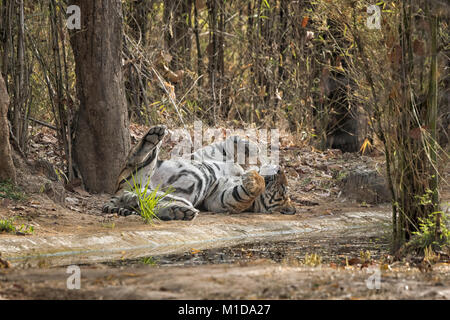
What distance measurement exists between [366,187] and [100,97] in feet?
11.7

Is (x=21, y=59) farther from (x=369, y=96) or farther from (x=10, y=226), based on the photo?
(x=369, y=96)

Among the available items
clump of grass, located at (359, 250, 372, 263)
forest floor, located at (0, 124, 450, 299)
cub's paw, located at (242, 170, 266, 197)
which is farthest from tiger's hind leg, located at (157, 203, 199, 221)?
clump of grass, located at (359, 250, 372, 263)

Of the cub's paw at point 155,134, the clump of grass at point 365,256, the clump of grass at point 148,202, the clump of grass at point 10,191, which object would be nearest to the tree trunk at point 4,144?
the clump of grass at point 10,191

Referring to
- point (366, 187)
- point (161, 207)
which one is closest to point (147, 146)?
point (161, 207)

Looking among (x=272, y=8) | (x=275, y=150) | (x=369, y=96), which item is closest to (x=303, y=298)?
(x=369, y=96)

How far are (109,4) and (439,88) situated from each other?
4.29 meters

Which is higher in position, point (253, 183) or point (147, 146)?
point (147, 146)

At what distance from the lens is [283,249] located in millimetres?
6359

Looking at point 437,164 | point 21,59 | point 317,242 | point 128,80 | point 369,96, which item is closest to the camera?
point 437,164

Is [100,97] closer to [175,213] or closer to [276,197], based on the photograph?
[175,213]

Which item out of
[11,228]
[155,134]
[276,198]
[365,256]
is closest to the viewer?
[365,256]

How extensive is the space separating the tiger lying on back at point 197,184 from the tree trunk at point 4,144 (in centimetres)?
104

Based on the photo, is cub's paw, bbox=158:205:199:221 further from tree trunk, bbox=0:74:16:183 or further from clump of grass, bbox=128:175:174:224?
tree trunk, bbox=0:74:16:183

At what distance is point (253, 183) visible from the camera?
27.1 feet
